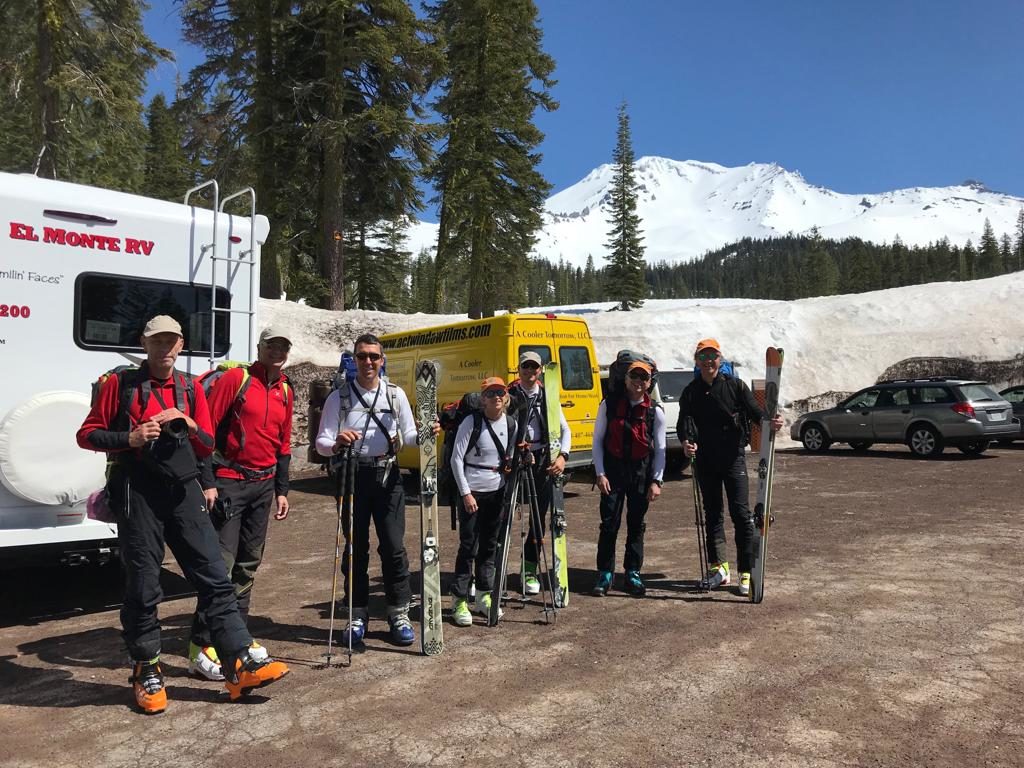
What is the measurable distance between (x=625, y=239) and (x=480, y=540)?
192 ft

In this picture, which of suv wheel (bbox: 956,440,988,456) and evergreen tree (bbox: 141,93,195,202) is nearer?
suv wheel (bbox: 956,440,988,456)

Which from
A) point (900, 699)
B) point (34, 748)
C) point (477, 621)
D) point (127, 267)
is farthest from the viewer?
point (127, 267)

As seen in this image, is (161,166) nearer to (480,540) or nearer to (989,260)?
(480,540)

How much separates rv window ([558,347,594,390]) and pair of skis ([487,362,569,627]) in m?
5.71

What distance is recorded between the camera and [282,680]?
4352mm

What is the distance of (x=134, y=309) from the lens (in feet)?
20.3

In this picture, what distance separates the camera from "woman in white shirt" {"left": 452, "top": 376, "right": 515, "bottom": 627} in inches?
218

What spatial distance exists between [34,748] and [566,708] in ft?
9.00

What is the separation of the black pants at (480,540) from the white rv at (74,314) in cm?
283

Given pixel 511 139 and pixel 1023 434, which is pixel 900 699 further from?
pixel 511 139

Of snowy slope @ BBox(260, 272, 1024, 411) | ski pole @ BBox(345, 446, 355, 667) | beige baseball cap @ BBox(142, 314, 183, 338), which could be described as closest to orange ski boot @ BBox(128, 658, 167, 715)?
ski pole @ BBox(345, 446, 355, 667)

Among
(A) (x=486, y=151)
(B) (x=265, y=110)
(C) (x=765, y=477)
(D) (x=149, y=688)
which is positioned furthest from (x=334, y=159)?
(D) (x=149, y=688)

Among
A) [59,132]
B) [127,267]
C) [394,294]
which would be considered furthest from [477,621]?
[394,294]

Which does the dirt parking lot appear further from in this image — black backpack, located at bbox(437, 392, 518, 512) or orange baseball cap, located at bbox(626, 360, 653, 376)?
orange baseball cap, located at bbox(626, 360, 653, 376)
